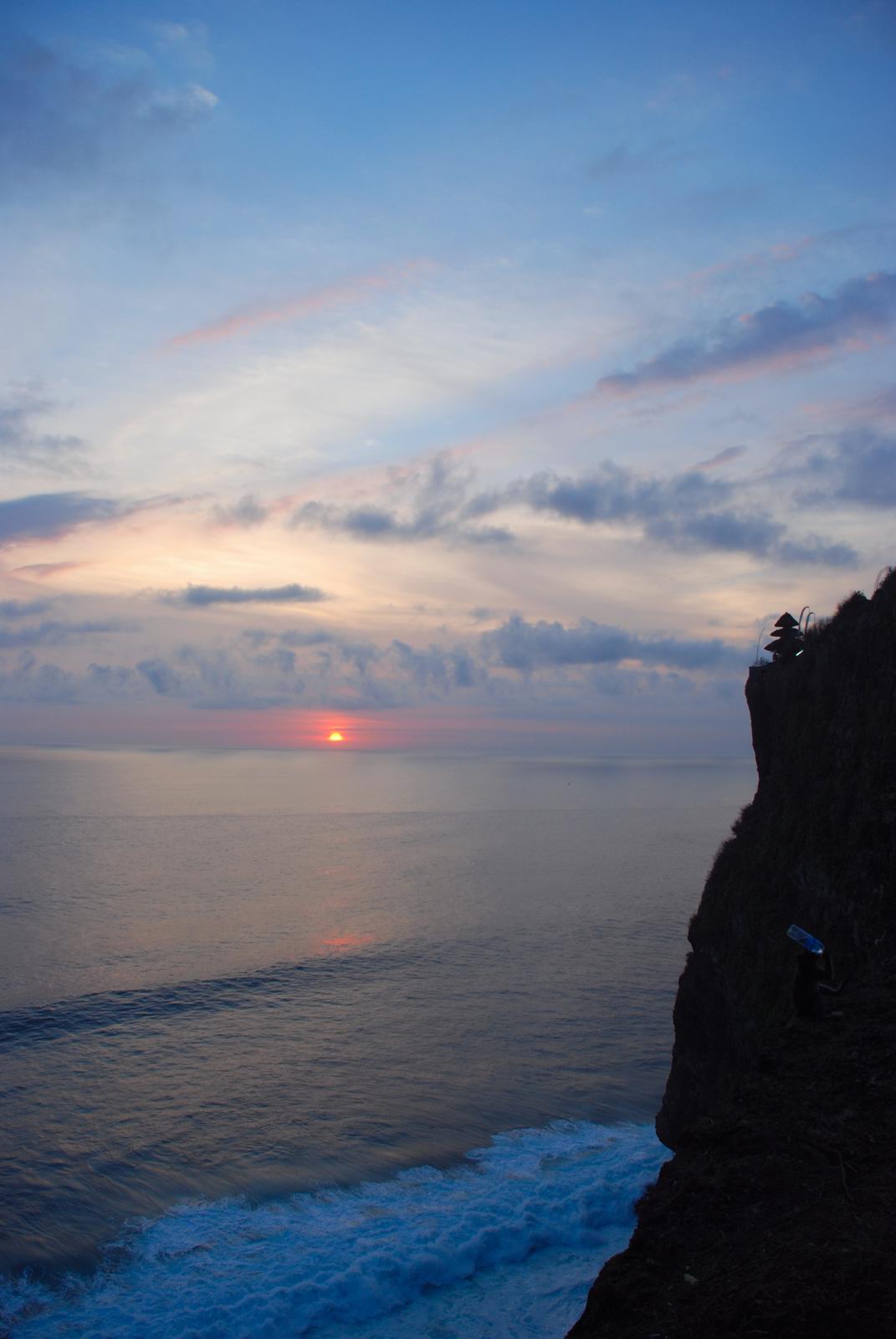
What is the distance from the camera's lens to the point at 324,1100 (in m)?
31.8

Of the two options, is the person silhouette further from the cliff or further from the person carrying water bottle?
the cliff

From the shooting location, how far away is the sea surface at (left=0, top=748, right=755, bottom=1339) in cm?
2030

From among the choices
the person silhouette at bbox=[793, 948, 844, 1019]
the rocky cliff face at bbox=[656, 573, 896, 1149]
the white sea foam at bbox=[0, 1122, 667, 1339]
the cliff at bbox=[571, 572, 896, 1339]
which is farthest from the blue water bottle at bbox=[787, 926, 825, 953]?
the white sea foam at bbox=[0, 1122, 667, 1339]

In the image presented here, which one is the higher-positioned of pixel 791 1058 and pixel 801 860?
pixel 801 860

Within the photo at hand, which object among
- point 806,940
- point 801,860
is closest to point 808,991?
point 806,940

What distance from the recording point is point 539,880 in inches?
3167

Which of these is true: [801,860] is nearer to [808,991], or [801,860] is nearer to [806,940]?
[808,991]

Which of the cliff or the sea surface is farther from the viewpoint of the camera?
the sea surface

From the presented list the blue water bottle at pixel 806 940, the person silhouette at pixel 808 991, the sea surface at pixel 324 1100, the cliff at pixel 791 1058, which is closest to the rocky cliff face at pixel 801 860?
the cliff at pixel 791 1058

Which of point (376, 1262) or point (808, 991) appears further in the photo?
point (376, 1262)

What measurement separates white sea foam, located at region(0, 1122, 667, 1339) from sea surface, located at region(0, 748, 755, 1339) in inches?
3.1

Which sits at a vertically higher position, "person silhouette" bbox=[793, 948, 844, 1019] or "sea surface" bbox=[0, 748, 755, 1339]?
"person silhouette" bbox=[793, 948, 844, 1019]

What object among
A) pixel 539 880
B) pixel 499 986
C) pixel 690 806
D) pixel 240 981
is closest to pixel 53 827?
pixel 539 880

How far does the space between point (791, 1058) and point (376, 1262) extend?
46.4ft
